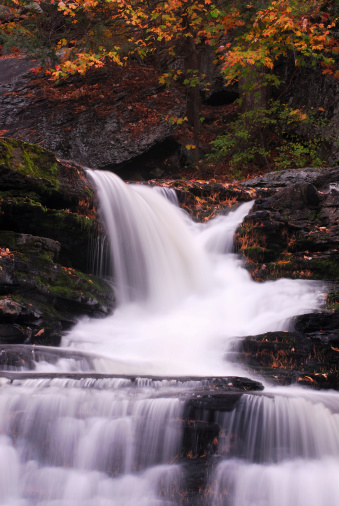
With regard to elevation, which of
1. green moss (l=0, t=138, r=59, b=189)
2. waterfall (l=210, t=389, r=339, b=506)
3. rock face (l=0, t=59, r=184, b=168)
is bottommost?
waterfall (l=210, t=389, r=339, b=506)

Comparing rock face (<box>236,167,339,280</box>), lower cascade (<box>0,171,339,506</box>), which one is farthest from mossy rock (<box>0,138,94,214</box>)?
rock face (<box>236,167,339,280</box>)

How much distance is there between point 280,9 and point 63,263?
830 cm

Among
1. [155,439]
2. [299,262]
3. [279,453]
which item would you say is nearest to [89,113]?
[299,262]

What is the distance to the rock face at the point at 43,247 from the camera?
5477 millimetres

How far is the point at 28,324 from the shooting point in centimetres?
543

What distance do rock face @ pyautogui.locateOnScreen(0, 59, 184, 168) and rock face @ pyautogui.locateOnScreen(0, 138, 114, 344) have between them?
196 inches

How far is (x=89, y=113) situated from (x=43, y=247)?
26.0ft

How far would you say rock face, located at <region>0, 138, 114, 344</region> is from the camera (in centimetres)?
548

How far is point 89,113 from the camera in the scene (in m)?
13.1

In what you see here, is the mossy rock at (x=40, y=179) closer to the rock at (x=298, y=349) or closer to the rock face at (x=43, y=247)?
the rock face at (x=43, y=247)

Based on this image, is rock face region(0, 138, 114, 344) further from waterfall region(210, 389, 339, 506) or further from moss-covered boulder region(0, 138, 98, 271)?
waterfall region(210, 389, 339, 506)

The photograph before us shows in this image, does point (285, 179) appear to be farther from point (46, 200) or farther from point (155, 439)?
point (155, 439)

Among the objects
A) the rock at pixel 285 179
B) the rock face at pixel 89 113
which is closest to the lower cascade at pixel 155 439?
the rock at pixel 285 179

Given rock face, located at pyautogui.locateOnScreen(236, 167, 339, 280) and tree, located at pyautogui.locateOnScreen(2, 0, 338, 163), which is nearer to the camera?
rock face, located at pyautogui.locateOnScreen(236, 167, 339, 280)
